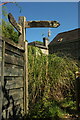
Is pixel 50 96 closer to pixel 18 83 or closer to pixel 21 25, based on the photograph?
pixel 18 83

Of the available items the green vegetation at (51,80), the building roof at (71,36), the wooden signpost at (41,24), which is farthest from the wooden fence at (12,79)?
the building roof at (71,36)

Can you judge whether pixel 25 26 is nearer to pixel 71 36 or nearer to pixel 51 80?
pixel 51 80

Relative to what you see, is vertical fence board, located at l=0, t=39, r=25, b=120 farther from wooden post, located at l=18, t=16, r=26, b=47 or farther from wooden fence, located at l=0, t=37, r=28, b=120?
wooden post, located at l=18, t=16, r=26, b=47

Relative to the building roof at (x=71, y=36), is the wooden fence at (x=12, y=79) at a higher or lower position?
lower

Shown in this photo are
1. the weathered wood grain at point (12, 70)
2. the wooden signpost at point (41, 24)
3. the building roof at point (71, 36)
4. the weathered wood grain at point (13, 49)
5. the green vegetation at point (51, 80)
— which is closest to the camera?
the weathered wood grain at point (12, 70)

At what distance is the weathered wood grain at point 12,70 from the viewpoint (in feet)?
8.44

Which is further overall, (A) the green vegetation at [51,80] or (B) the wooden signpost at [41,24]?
(A) the green vegetation at [51,80]

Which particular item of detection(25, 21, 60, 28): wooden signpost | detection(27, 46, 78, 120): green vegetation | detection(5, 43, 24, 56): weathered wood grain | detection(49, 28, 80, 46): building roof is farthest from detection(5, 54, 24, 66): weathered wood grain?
detection(49, 28, 80, 46): building roof

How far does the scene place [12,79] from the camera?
2.81m

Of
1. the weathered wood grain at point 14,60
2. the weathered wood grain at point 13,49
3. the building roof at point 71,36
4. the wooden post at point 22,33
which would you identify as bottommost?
the weathered wood grain at point 14,60

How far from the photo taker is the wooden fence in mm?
2433

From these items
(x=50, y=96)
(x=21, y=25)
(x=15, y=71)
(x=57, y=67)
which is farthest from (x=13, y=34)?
(x=15, y=71)

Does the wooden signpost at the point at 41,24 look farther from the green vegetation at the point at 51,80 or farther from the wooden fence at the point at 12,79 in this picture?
the green vegetation at the point at 51,80

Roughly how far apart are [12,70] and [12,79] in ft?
0.54
